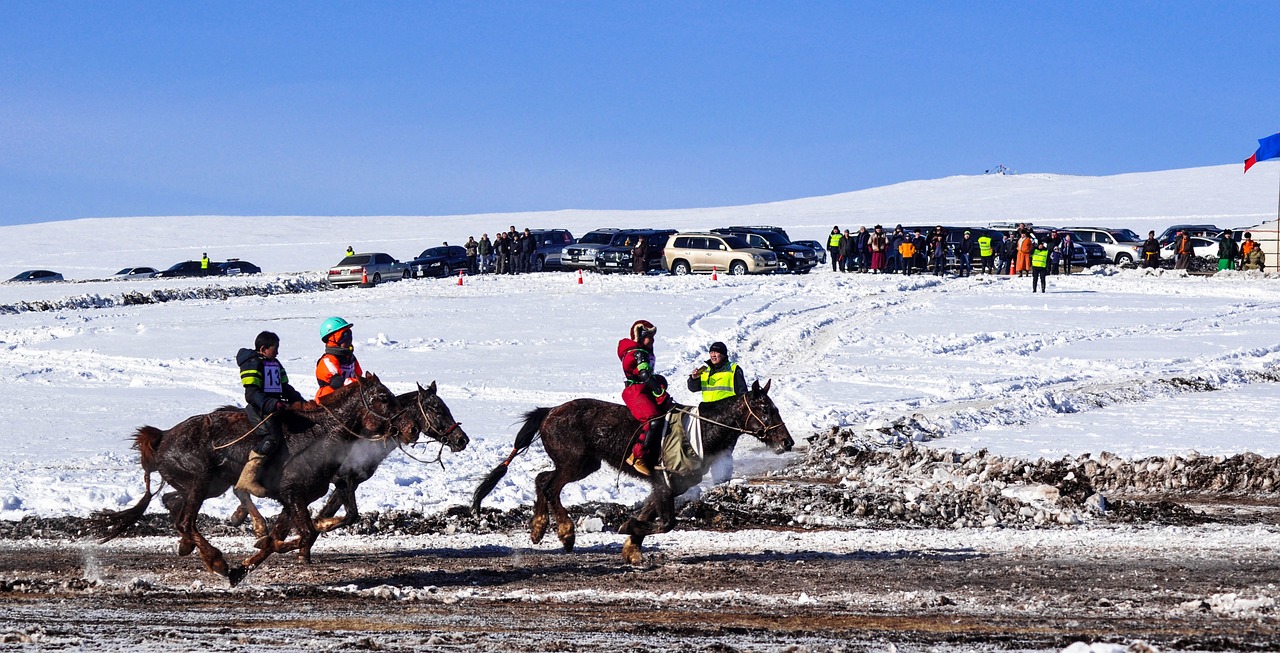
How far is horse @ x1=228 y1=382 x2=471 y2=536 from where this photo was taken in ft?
33.2

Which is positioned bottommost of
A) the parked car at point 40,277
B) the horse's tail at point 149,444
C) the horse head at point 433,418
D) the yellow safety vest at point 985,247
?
the horse's tail at point 149,444

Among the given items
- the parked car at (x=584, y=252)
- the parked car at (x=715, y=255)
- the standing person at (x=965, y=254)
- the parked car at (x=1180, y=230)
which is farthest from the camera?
the parked car at (x=1180, y=230)

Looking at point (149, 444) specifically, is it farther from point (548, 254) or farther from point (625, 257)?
point (548, 254)

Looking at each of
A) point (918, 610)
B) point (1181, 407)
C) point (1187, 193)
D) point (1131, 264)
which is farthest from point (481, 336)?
point (1187, 193)

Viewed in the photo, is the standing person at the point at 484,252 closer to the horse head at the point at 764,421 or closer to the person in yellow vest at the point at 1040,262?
the person in yellow vest at the point at 1040,262

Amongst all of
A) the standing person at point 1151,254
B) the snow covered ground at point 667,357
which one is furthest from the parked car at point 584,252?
the standing person at point 1151,254

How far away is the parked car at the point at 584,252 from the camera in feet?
155

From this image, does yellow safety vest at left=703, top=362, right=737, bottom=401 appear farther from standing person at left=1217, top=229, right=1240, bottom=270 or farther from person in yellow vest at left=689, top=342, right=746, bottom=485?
standing person at left=1217, top=229, right=1240, bottom=270

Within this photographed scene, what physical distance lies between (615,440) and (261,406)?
9.04 feet

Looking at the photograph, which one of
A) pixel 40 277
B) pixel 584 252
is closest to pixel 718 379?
pixel 584 252

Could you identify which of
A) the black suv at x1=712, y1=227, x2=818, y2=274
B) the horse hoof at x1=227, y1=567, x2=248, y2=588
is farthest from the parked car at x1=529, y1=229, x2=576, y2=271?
the horse hoof at x1=227, y1=567, x2=248, y2=588

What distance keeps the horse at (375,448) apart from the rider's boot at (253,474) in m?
0.21

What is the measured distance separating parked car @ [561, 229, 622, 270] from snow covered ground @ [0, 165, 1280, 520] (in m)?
3.29

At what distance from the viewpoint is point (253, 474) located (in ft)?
33.9
